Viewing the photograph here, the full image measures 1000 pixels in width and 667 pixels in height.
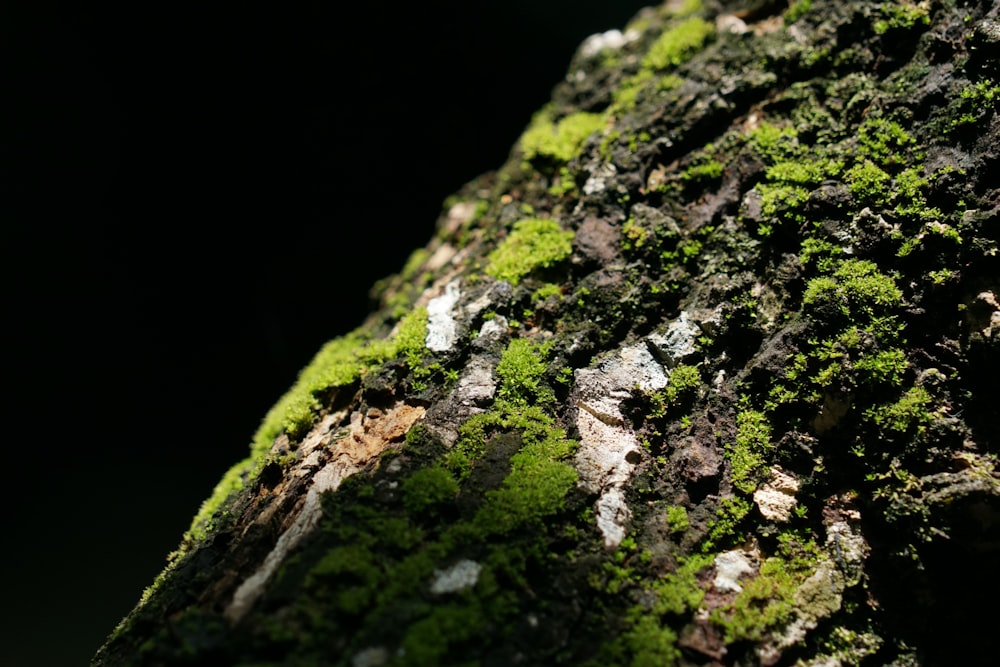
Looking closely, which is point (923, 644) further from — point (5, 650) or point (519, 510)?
point (5, 650)

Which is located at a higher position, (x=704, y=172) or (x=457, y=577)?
(x=704, y=172)

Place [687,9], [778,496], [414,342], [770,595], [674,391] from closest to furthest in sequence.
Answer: [770,595] < [778,496] < [674,391] < [414,342] < [687,9]

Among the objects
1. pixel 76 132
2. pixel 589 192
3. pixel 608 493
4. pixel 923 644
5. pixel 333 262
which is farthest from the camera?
pixel 333 262

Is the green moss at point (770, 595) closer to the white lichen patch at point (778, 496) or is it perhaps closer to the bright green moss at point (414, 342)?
the white lichen patch at point (778, 496)

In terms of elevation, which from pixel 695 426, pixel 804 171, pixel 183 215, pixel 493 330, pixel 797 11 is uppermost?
pixel 183 215

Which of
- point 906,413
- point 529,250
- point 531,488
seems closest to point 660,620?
point 531,488

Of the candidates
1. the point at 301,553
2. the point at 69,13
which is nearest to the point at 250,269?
the point at 69,13

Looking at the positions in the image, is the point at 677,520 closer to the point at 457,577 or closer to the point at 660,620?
the point at 660,620
